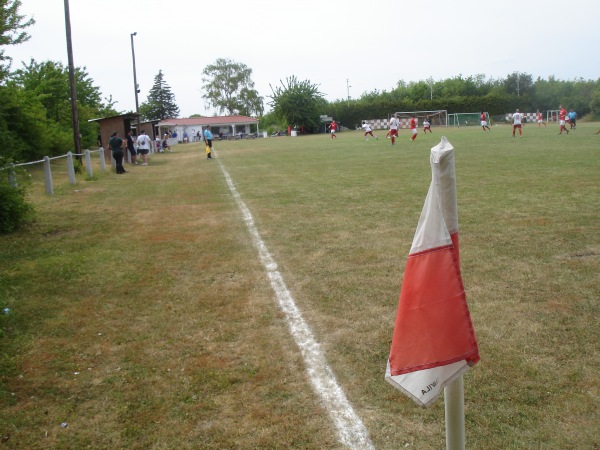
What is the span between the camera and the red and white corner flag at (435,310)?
2445mm

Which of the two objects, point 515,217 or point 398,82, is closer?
point 515,217

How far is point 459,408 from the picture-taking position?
2635 millimetres

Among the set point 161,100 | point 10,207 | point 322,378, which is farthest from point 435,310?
point 161,100

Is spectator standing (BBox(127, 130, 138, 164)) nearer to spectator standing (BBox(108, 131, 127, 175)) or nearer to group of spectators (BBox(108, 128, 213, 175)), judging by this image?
group of spectators (BBox(108, 128, 213, 175))

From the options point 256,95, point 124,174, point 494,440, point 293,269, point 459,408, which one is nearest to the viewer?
point 459,408

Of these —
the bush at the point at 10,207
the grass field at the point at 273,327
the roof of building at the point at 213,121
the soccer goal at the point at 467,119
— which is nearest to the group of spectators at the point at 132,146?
the grass field at the point at 273,327

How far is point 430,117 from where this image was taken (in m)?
77.5

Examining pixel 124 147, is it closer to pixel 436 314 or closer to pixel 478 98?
pixel 436 314

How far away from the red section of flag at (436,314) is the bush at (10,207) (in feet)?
34.7

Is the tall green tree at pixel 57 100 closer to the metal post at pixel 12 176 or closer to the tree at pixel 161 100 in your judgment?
the metal post at pixel 12 176

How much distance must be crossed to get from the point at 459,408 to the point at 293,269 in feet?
16.0

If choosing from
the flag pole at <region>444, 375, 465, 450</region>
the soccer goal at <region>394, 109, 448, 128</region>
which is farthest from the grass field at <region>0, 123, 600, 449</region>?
the soccer goal at <region>394, 109, 448, 128</region>

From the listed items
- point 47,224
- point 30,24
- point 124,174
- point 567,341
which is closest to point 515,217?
point 567,341

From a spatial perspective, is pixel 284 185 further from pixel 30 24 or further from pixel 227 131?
pixel 227 131
